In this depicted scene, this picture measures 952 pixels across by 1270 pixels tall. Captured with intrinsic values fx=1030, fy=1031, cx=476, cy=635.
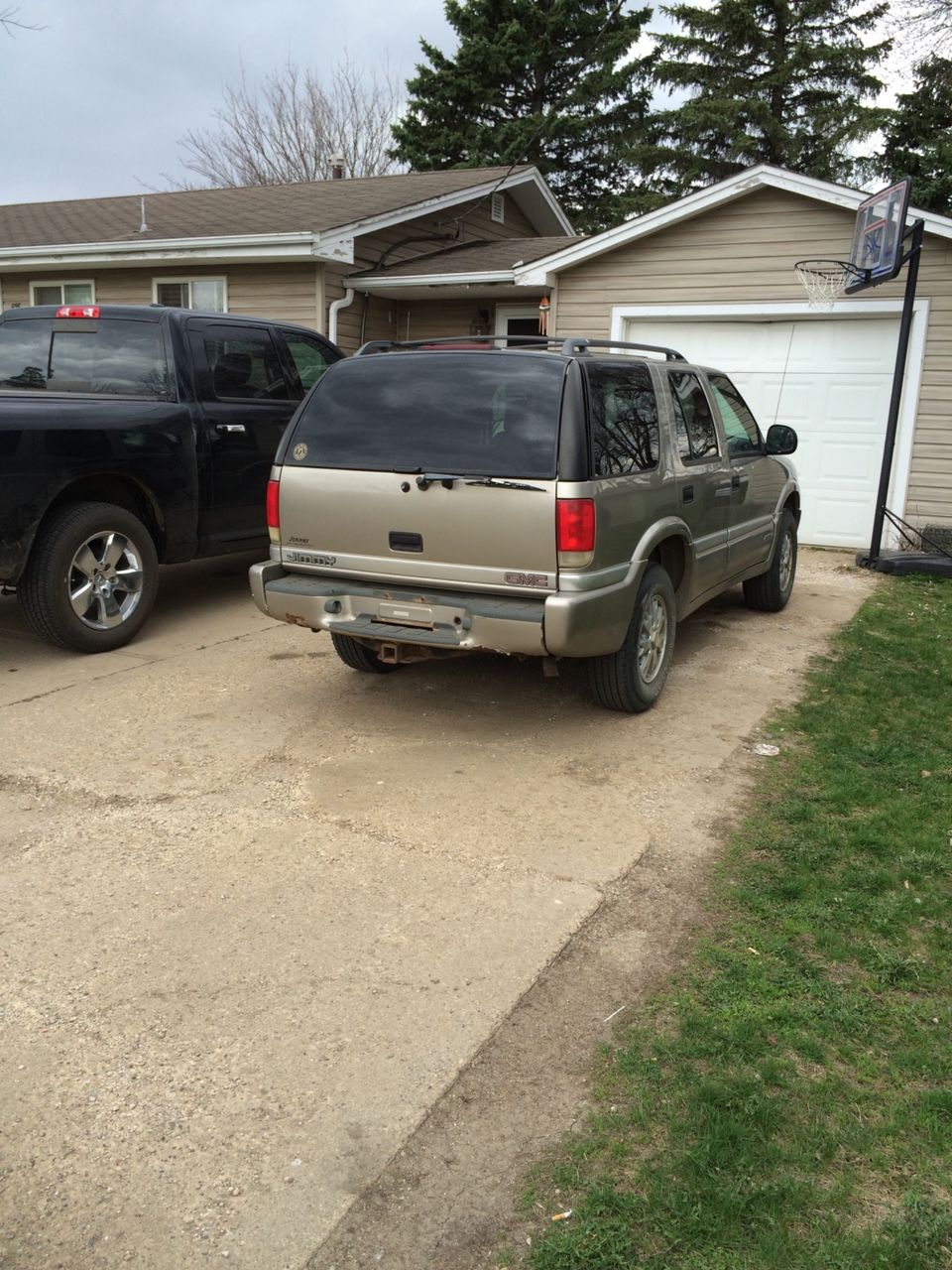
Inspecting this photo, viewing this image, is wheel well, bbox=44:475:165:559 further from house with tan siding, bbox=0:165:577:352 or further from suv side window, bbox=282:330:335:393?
house with tan siding, bbox=0:165:577:352

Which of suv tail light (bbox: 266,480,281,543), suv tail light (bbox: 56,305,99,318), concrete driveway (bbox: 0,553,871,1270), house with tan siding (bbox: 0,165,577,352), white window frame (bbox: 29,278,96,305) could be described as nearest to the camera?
concrete driveway (bbox: 0,553,871,1270)

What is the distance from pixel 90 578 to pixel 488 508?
2.92m

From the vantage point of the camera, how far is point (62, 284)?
15.3 m

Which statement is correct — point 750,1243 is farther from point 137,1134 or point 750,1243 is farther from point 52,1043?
point 52,1043

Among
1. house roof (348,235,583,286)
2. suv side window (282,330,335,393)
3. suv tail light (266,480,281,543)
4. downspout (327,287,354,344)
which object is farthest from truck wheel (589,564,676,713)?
downspout (327,287,354,344)

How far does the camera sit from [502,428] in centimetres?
465

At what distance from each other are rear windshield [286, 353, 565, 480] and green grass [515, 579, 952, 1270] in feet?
6.24

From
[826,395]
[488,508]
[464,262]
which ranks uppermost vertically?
[464,262]

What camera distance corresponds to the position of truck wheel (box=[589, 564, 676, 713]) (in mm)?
5207

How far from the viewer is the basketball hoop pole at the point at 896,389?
9.73 metres

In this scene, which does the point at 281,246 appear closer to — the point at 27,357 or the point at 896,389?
the point at 27,357

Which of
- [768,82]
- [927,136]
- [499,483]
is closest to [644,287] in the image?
[499,483]

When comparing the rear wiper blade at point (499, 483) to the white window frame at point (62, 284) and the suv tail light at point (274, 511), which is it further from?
the white window frame at point (62, 284)

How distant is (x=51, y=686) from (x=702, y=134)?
85.1 ft
